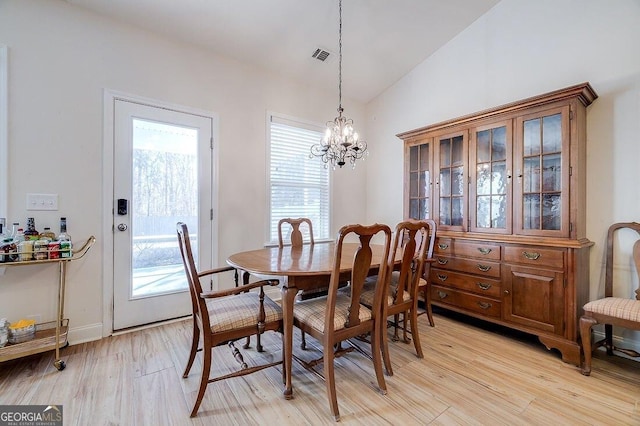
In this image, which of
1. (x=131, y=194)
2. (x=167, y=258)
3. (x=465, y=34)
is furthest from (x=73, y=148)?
(x=465, y=34)

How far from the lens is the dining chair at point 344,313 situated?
1.58m

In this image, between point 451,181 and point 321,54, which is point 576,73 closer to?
point 451,181

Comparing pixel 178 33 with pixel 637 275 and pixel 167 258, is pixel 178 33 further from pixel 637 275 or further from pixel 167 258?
pixel 637 275

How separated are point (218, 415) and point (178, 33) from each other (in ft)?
10.6

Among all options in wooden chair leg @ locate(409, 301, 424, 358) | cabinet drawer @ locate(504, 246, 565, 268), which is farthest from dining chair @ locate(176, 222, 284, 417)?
cabinet drawer @ locate(504, 246, 565, 268)

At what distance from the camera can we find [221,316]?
1.69 m

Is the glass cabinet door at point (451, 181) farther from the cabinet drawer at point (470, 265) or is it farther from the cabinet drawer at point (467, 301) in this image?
the cabinet drawer at point (467, 301)

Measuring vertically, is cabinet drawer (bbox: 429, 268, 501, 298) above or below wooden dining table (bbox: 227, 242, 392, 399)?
below

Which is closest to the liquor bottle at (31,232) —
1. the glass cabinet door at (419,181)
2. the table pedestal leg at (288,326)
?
the table pedestal leg at (288,326)

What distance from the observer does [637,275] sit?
7.28 ft

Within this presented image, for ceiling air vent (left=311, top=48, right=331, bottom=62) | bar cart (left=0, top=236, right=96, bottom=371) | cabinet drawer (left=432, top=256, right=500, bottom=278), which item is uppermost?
ceiling air vent (left=311, top=48, right=331, bottom=62)

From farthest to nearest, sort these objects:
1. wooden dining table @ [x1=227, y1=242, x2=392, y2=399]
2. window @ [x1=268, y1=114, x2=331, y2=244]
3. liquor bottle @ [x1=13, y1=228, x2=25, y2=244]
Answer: window @ [x1=268, y1=114, x2=331, y2=244] → liquor bottle @ [x1=13, y1=228, x2=25, y2=244] → wooden dining table @ [x1=227, y1=242, x2=392, y2=399]

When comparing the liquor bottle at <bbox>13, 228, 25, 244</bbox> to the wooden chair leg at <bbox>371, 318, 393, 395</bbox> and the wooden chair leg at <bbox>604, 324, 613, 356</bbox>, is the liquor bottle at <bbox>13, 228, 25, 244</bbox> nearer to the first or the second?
the wooden chair leg at <bbox>371, 318, 393, 395</bbox>

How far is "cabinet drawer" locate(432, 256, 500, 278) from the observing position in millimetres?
2576
